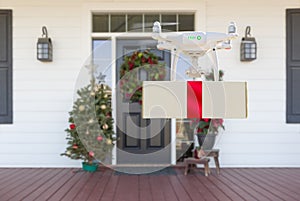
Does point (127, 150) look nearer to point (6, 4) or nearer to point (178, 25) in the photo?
point (178, 25)

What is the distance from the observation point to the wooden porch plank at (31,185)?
2.78 meters

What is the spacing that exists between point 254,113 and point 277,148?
0.54 metres

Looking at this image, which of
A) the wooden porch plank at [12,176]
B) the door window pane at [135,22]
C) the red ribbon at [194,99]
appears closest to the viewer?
the red ribbon at [194,99]

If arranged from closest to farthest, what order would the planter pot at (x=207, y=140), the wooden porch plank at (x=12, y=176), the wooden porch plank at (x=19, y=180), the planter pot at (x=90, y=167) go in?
the wooden porch plank at (x=19, y=180) < the wooden porch plank at (x=12, y=176) < the planter pot at (x=207, y=140) < the planter pot at (x=90, y=167)

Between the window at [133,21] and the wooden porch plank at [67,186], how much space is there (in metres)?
1.87

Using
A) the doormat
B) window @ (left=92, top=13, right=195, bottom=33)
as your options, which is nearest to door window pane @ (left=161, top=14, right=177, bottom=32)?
window @ (left=92, top=13, right=195, bottom=33)

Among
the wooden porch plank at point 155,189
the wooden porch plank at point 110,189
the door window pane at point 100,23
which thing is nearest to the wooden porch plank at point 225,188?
the wooden porch plank at point 155,189

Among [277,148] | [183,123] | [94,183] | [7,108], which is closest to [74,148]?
[94,183]

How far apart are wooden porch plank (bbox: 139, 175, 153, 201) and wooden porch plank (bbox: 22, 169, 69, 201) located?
905mm

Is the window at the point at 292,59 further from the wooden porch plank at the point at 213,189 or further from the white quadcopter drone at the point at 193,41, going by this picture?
the white quadcopter drone at the point at 193,41

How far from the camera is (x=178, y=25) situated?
4227mm

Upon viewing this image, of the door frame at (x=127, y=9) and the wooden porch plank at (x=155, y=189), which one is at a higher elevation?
the door frame at (x=127, y=9)

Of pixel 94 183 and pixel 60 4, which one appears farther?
pixel 60 4

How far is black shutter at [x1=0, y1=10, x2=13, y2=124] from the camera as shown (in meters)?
4.09
